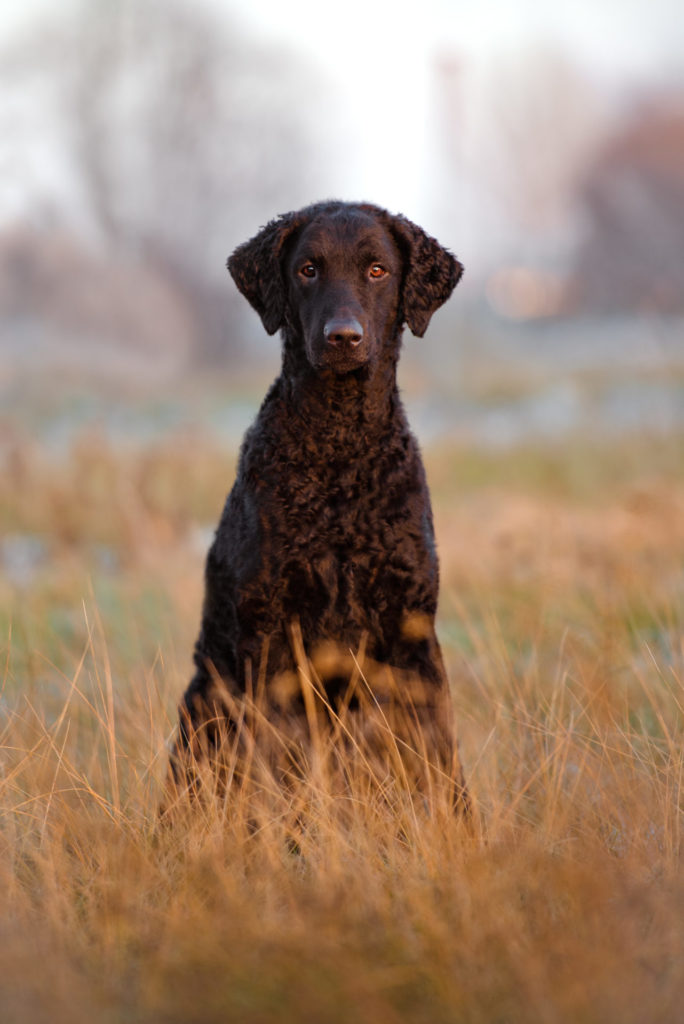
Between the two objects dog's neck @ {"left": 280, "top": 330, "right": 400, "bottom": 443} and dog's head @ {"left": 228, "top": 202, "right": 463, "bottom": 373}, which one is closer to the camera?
dog's head @ {"left": 228, "top": 202, "right": 463, "bottom": 373}

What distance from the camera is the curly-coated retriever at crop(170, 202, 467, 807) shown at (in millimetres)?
2801

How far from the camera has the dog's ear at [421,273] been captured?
3.19 m

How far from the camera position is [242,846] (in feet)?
7.72

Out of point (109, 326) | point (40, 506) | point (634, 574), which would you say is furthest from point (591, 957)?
point (109, 326)

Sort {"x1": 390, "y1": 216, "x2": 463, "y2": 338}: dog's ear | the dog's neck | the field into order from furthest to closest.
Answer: {"x1": 390, "y1": 216, "x2": 463, "y2": 338}: dog's ear
the dog's neck
the field

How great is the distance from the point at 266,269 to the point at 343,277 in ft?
1.18

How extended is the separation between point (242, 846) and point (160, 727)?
2.50ft

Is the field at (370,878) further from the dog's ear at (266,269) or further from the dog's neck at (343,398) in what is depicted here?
the dog's ear at (266,269)

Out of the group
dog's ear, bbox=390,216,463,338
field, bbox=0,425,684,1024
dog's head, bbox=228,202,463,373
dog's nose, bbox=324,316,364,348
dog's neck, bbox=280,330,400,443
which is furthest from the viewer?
dog's ear, bbox=390,216,463,338

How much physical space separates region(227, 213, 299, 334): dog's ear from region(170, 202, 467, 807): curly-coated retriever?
0.03 m

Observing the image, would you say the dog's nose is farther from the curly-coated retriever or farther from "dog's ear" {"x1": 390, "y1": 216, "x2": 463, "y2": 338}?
"dog's ear" {"x1": 390, "y1": 216, "x2": 463, "y2": 338}

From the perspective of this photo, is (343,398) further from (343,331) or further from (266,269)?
(266,269)

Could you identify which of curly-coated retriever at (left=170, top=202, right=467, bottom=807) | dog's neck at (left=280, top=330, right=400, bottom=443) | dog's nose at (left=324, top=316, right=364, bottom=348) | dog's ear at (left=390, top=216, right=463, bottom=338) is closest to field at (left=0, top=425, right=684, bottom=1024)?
curly-coated retriever at (left=170, top=202, right=467, bottom=807)

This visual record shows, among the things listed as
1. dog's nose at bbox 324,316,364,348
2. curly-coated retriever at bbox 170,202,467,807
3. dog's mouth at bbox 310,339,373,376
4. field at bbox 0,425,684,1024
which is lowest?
field at bbox 0,425,684,1024
